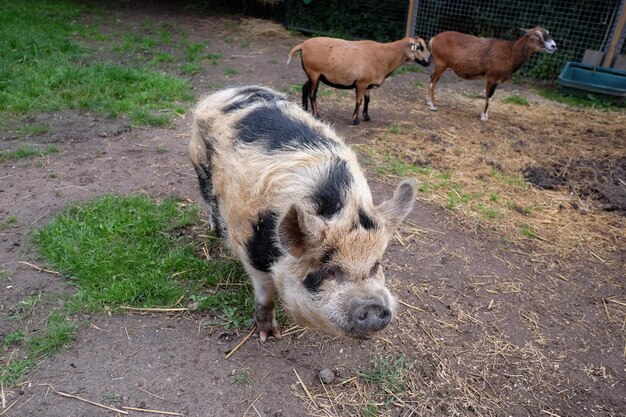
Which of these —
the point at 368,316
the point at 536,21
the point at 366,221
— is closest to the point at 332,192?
the point at 366,221

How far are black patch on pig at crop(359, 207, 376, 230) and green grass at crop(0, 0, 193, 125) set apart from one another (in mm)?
4215

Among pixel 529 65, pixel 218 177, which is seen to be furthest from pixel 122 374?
pixel 529 65

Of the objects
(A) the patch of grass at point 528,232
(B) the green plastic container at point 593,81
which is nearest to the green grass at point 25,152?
(A) the patch of grass at point 528,232

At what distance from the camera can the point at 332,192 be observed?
2.32m

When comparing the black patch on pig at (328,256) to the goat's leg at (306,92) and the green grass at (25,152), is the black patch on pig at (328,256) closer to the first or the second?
the green grass at (25,152)

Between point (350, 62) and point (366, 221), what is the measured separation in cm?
428

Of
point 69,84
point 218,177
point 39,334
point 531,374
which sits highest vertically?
point 218,177

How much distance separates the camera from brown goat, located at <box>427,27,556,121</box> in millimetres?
6902

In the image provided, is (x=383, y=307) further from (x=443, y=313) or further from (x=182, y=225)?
(x=182, y=225)

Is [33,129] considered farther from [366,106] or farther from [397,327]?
[397,327]

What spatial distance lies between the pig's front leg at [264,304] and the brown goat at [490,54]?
211 inches

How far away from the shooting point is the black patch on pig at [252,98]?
3.16 m

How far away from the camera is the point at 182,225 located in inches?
155

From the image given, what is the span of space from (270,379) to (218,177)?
1.29m
